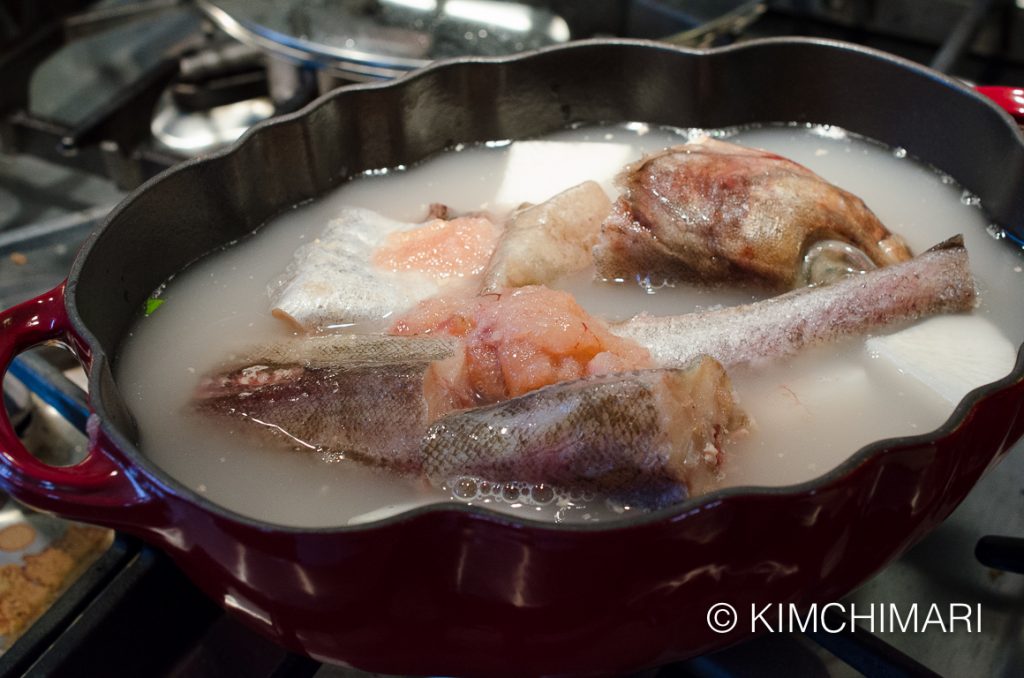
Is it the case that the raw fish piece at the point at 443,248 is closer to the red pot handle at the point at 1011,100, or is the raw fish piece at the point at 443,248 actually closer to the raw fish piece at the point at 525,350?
the raw fish piece at the point at 525,350

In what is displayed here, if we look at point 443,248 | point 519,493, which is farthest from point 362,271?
point 519,493

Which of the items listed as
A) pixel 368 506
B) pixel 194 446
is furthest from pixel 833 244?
pixel 194 446

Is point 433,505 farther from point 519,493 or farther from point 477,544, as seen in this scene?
point 519,493

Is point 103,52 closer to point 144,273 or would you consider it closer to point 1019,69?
point 144,273

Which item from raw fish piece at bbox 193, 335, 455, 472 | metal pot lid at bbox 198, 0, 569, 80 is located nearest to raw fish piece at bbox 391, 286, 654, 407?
raw fish piece at bbox 193, 335, 455, 472

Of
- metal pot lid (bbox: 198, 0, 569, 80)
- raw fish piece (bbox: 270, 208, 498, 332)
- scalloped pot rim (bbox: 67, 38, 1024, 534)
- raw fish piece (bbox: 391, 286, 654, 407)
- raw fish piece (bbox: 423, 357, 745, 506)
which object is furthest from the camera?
metal pot lid (bbox: 198, 0, 569, 80)

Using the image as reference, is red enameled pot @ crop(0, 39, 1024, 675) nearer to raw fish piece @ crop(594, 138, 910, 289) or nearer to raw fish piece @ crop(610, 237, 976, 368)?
raw fish piece @ crop(610, 237, 976, 368)

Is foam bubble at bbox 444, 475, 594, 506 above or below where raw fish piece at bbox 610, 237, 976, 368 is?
below
